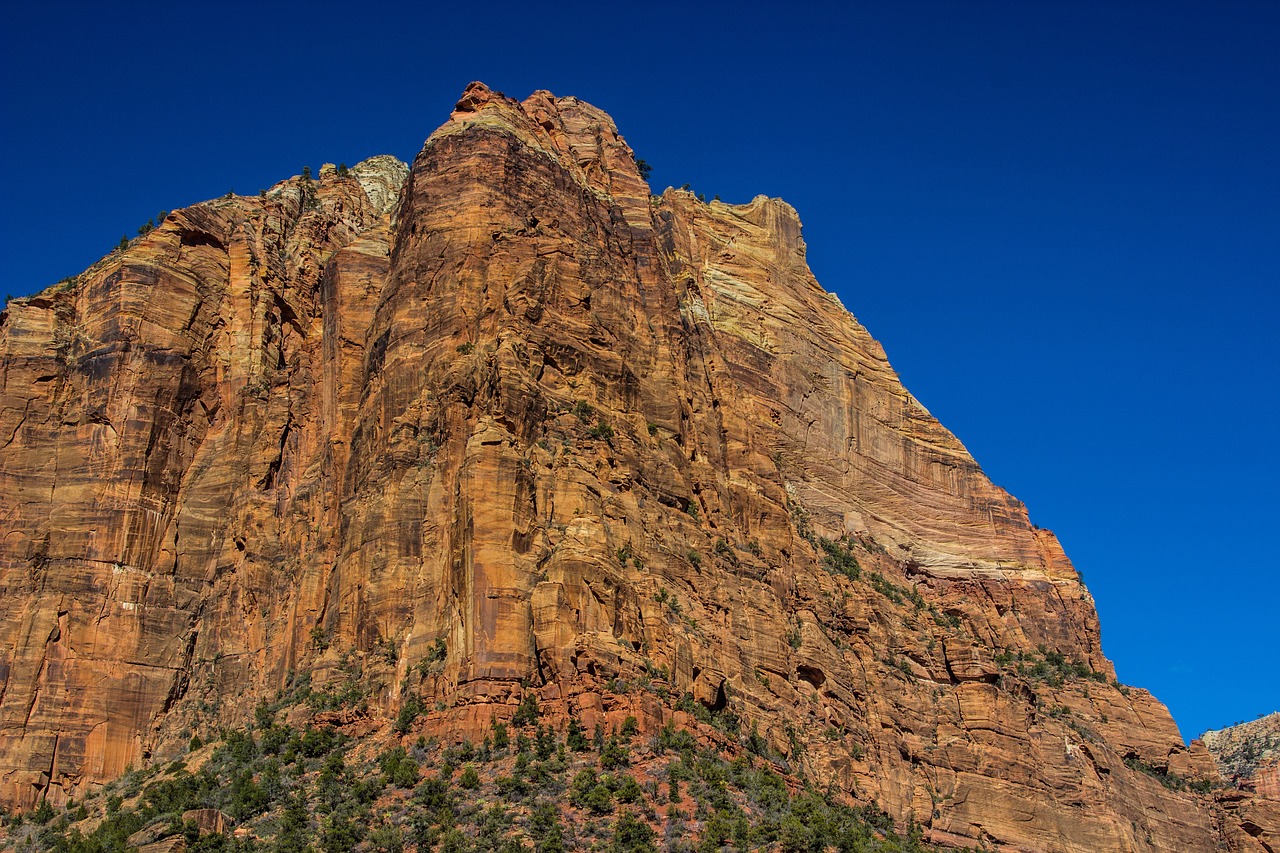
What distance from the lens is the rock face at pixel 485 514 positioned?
7319 centimetres

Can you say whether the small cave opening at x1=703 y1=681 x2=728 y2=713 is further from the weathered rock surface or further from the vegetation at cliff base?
the weathered rock surface

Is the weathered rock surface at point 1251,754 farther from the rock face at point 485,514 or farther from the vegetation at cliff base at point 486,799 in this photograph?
the vegetation at cliff base at point 486,799

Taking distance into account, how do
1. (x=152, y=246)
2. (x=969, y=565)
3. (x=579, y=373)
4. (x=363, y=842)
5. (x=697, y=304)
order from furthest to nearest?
(x=969, y=565)
(x=697, y=304)
(x=152, y=246)
(x=579, y=373)
(x=363, y=842)

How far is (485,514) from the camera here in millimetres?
70625

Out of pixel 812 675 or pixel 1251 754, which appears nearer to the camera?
pixel 812 675

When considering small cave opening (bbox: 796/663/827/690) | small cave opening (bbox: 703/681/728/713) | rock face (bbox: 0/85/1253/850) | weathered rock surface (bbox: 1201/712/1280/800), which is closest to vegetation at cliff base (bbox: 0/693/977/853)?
rock face (bbox: 0/85/1253/850)

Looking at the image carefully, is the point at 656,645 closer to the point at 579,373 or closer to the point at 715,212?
the point at 579,373

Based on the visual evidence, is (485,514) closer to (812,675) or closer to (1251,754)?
(812,675)

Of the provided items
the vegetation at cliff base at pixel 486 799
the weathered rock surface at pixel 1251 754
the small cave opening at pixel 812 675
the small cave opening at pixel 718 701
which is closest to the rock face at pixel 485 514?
the small cave opening at pixel 812 675

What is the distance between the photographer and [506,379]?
75.4 meters

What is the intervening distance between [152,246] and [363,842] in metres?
41.8

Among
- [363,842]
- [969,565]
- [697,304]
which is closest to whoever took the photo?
[363,842]

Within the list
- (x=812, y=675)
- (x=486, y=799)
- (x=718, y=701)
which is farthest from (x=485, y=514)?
(x=812, y=675)

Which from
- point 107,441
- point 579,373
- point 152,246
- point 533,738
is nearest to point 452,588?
point 533,738
